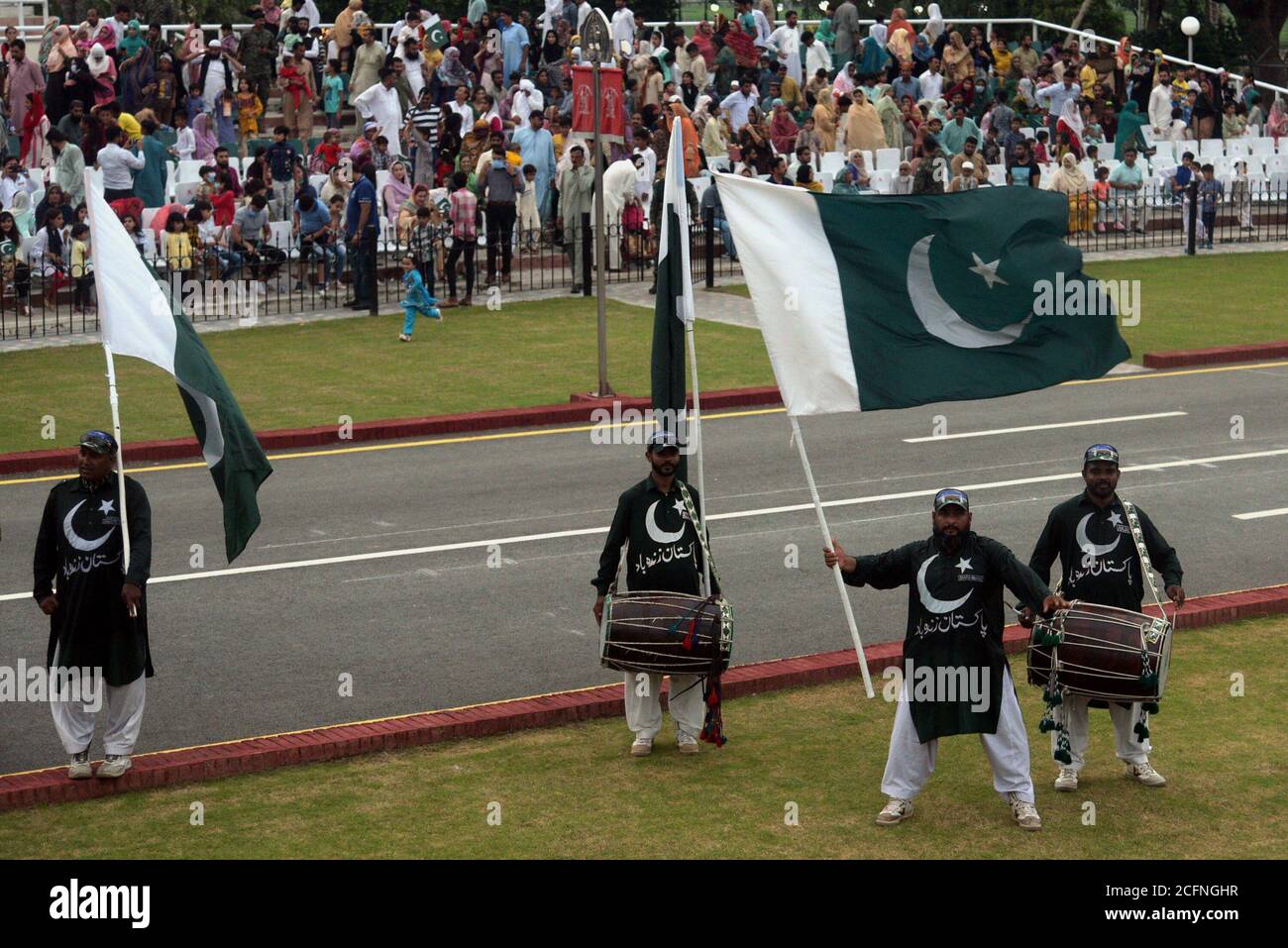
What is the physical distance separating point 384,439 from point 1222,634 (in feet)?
33.7

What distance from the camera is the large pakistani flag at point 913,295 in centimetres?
1095

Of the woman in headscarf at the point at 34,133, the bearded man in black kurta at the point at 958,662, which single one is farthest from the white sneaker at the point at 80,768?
the woman in headscarf at the point at 34,133

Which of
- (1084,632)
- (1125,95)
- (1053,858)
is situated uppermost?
(1125,95)

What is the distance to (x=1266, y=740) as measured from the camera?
1096 centimetres

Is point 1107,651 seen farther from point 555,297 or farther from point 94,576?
point 555,297

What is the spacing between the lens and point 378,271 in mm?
29688

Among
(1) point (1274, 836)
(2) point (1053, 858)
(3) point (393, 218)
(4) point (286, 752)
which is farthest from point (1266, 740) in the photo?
(3) point (393, 218)

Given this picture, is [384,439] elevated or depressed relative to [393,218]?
depressed

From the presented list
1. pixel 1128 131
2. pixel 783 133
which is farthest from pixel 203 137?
pixel 1128 131

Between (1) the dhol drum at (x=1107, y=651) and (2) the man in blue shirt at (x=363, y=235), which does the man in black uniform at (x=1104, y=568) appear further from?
(2) the man in blue shirt at (x=363, y=235)

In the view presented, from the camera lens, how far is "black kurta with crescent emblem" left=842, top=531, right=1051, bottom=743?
9555 mm

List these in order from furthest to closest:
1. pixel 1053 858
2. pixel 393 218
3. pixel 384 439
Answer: pixel 393 218 → pixel 384 439 → pixel 1053 858

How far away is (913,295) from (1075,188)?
23.9 meters

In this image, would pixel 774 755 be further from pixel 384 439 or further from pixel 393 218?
pixel 393 218
